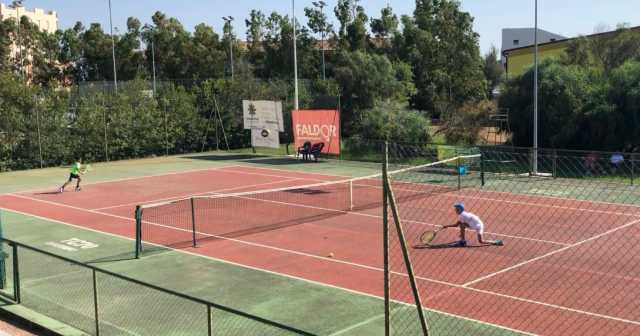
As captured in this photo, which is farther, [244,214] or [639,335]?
[244,214]

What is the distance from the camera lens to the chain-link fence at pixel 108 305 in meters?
11.1

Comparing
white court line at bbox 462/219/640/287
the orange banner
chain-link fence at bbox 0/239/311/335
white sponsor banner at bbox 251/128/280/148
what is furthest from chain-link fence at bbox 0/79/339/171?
white court line at bbox 462/219/640/287

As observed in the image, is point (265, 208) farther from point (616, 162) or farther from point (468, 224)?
point (616, 162)

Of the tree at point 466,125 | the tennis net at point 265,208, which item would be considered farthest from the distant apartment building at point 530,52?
the tennis net at point 265,208

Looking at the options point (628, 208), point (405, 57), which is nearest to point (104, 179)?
point (628, 208)

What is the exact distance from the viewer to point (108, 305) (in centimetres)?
1272

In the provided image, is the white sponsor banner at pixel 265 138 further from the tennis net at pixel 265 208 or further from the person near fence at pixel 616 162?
the person near fence at pixel 616 162

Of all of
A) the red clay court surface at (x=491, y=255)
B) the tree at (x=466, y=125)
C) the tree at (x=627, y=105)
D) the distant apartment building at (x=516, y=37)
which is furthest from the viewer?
the distant apartment building at (x=516, y=37)

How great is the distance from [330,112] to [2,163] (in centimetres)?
1661

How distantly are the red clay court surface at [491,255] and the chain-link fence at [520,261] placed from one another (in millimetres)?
27

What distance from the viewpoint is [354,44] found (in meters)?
69.1

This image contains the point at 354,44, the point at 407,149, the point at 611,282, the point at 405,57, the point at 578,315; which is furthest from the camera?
the point at 354,44

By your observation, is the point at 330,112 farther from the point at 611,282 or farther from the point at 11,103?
the point at 611,282

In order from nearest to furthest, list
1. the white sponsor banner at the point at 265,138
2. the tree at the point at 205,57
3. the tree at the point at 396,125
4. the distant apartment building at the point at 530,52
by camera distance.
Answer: the tree at the point at 396,125 → the white sponsor banner at the point at 265,138 → the distant apartment building at the point at 530,52 → the tree at the point at 205,57
